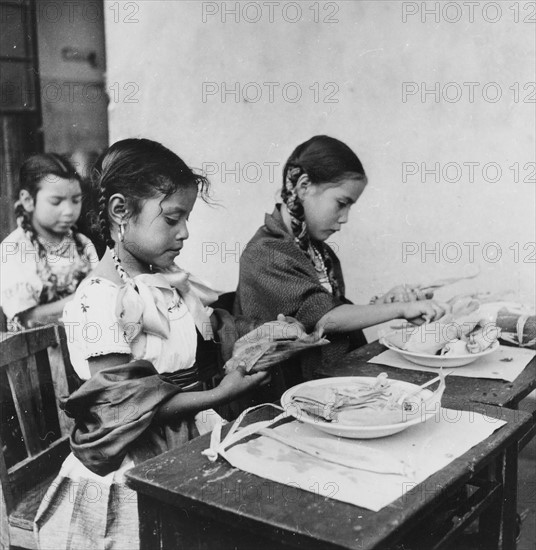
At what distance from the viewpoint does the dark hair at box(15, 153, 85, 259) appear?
2.35m

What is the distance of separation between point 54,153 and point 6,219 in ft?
0.97

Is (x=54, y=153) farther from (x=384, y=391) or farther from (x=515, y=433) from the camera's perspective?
(x=515, y=433)


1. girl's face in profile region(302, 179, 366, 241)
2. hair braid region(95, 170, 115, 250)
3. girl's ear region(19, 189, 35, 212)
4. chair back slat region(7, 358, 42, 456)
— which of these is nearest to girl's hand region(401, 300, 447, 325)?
girl's face in profile region(302, 179, 366, 241)

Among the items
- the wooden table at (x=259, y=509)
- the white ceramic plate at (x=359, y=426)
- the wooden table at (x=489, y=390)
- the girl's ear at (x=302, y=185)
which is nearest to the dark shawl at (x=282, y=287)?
the girl's ear at (x=302, y=185)

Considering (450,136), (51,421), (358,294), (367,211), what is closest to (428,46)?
(450,136)

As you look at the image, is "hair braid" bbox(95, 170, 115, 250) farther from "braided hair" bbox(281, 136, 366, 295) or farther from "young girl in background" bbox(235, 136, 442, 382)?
"braided hair" bbox(281, 136, 366, 295)

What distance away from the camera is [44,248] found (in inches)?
95.6

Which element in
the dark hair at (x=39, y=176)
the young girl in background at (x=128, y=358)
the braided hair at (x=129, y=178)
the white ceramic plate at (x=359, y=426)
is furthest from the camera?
the dark hair at (x=39, y=176)

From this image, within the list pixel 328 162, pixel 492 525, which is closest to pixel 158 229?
pixel 328 162

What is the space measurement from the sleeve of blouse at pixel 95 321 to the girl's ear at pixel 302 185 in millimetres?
901

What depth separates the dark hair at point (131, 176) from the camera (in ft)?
5.35

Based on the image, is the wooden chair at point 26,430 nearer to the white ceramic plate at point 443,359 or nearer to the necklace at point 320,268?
the white ceramic plate at point 443,359

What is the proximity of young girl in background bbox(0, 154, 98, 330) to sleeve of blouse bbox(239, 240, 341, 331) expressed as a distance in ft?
2.14

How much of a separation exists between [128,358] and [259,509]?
0.61 meters
